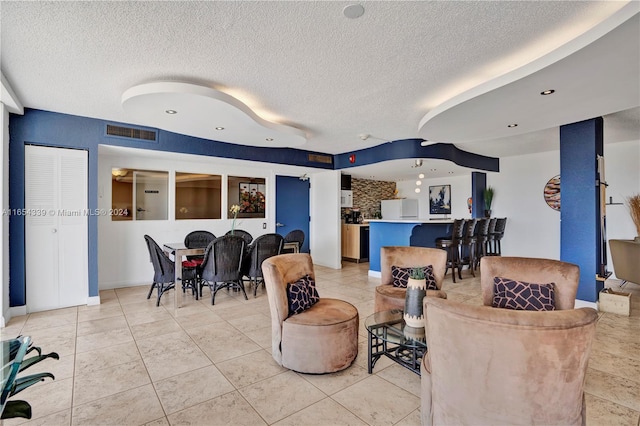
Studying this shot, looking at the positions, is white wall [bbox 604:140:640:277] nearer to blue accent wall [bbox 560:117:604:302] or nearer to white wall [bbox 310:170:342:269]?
blue accent wall [bbox 560:117:604:302]

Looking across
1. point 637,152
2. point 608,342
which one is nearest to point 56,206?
point 608,342

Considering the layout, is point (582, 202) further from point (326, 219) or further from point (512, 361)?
point (326, 219)

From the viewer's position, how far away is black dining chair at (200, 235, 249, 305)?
4.12 metres

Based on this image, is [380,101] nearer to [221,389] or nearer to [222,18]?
[222,18]

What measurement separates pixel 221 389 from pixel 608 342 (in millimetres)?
3620

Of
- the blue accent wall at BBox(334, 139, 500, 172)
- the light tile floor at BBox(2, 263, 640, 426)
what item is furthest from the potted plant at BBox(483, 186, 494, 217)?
the light tile floor at BBox(2, 263, 640, 426)

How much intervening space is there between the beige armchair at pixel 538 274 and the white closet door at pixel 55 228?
4934mm

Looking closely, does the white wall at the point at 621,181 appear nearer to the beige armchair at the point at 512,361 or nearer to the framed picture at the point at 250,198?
→ the beige armchair at the point at 512,361

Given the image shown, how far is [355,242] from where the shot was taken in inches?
299

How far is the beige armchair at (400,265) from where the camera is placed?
3.07 meters

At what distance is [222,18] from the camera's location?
2.10 meters

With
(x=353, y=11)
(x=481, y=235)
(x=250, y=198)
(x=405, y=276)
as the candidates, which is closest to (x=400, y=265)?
(x=405, y=276)

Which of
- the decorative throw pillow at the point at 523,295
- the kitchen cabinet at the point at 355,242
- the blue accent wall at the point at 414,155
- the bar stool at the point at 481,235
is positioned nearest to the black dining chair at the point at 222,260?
the decorative throw pillow at the point at 523,295

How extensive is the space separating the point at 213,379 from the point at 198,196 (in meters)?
4.12
